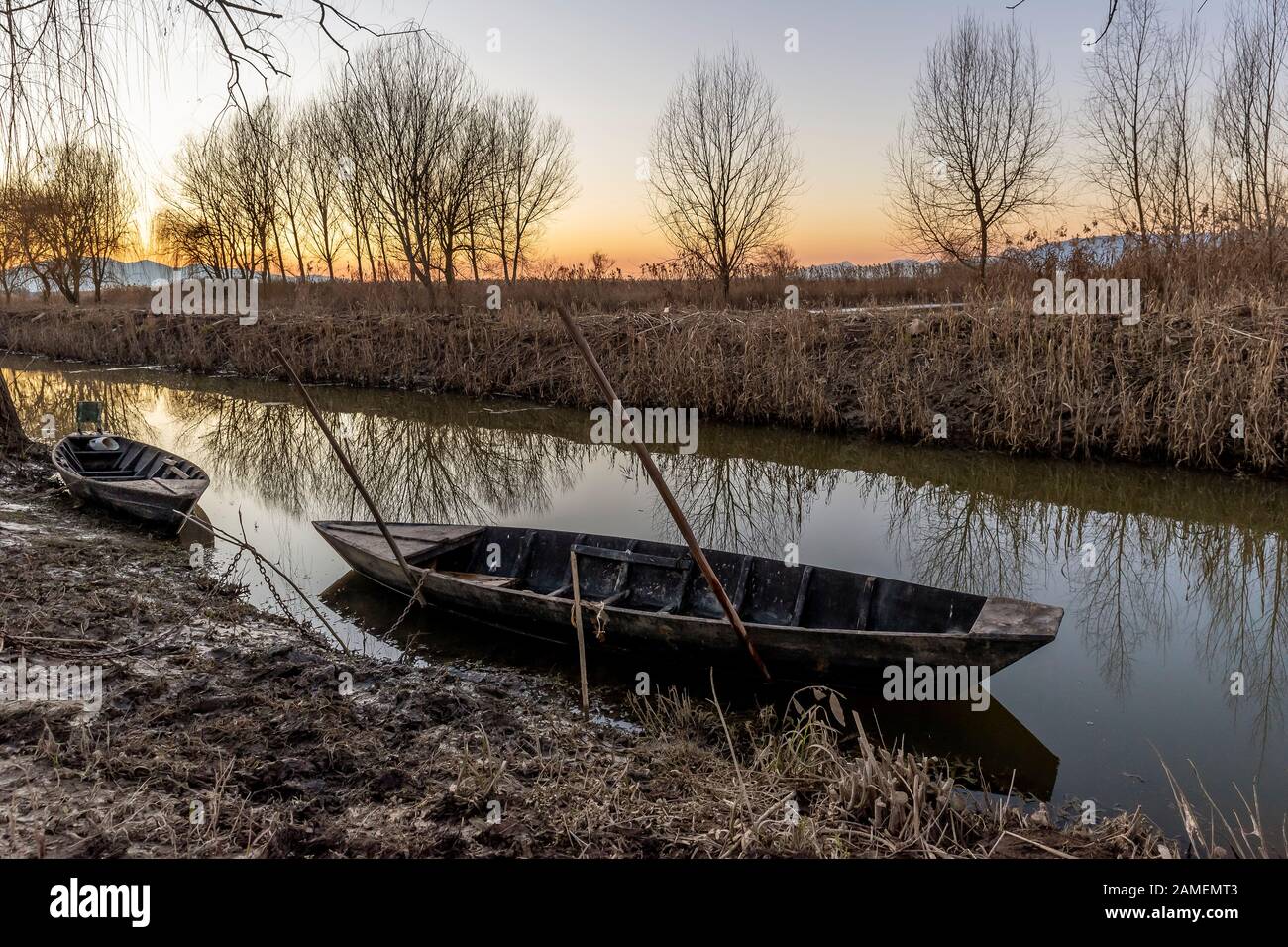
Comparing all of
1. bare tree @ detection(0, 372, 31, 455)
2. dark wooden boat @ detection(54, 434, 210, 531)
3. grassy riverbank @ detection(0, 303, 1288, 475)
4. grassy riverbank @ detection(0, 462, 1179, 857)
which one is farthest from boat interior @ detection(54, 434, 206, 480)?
grassy riverbank @ detection(0, 462, 1179, 857)

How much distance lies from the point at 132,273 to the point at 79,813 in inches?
1874

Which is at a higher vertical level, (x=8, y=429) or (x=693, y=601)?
(x=8, y=429)

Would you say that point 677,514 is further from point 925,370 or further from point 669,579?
point 925,370

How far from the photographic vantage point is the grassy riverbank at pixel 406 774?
3051mm

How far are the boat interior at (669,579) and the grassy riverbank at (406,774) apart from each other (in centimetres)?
100

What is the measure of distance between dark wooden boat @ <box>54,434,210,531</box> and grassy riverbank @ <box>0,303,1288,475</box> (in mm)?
2539

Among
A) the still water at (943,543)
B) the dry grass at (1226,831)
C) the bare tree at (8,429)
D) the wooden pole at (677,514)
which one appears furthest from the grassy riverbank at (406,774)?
the bare tree at (8,429)

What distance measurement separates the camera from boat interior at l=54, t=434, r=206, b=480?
9820mm

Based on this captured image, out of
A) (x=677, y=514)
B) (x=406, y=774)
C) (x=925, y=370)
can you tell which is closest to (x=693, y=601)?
(x=677, y=514)

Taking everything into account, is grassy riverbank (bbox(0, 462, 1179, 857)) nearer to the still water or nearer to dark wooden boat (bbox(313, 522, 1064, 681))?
dark wooden boat (bbox(313, 522, 1064, 681))

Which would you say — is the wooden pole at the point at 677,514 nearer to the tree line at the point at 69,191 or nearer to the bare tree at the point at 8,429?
the tree line at the point at 69,191

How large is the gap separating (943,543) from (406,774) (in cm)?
663

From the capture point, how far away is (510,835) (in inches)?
125

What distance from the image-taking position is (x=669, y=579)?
21.6 ft
